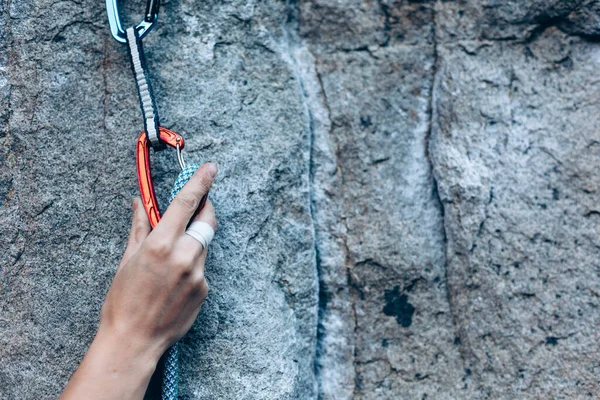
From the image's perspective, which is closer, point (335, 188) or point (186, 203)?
point (186, 203)

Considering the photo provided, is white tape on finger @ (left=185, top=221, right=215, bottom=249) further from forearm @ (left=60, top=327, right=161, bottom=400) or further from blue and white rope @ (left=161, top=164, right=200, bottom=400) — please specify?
forearm @ (left=60, top=327, right=161, bottom=400)

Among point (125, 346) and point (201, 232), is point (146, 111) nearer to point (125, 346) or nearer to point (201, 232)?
point (201, 232)

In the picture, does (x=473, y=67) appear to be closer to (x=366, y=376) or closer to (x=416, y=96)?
(x=416, y=96)

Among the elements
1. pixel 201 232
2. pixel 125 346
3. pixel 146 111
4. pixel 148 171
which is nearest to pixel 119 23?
pixel 146 111

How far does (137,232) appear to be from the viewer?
941mm

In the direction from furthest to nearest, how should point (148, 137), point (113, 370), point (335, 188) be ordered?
point (335, 188) < point (148, 137) < point (113, 370)

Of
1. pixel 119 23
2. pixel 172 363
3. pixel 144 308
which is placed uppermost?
pixel 119 23

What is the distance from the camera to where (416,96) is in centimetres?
115

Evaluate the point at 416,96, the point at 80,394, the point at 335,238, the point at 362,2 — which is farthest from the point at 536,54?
the point at 80,394

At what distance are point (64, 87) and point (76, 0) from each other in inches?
6.7

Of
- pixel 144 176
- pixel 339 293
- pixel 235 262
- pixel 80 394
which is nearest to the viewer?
pixel 80 394

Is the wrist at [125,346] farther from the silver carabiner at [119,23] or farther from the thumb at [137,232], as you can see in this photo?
the silver carabiner at [119,23]

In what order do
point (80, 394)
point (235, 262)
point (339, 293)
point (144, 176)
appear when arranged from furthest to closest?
point (339, 293) < point (235, 262) < point (144, 176) < point (80, 394)

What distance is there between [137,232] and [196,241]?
129 millimetres
